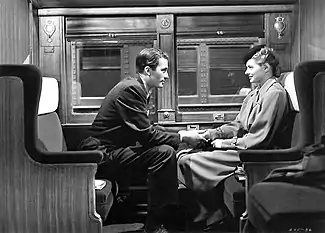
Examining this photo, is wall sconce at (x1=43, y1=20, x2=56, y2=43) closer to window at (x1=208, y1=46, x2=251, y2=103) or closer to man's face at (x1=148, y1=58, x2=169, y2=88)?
man's face at (x1=148, y1=58, x2=169, y2=88)

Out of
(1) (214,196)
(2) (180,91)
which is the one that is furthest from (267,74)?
(1) (214,196)

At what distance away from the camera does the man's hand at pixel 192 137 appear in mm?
2057

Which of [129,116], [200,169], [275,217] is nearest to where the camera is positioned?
[275,217]

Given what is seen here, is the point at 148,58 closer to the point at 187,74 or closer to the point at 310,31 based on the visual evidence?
the point at 187,74

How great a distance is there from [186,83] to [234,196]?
0.54 m

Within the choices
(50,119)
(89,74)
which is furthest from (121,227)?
(89,74)

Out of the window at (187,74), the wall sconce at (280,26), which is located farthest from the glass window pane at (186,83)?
the wall sconce at (280,26)

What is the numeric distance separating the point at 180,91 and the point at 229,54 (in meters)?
0.26

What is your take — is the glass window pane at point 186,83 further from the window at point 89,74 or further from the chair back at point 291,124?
the chair back at point 291,124

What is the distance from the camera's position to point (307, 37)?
1.96 m

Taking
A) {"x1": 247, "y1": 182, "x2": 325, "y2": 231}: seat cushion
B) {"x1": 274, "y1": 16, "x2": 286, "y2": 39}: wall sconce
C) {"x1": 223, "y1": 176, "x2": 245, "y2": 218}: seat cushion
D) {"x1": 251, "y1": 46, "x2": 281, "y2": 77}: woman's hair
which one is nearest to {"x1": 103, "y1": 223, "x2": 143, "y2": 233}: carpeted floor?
{"x1": 223, "y1": 176, "x2": 245, "y2": 218}: seat cushion

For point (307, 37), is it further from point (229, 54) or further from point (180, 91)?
point (180, 91)

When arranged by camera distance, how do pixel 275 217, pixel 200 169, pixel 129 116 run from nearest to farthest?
pixel 275 217
pixel 129 116
pixel 200 169

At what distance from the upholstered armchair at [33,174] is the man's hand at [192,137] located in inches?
15.9
